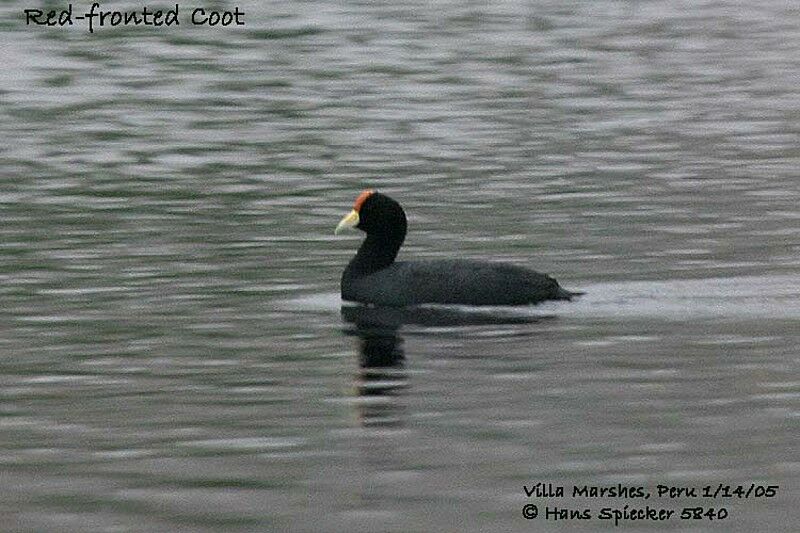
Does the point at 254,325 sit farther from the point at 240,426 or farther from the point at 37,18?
the point at 37,18

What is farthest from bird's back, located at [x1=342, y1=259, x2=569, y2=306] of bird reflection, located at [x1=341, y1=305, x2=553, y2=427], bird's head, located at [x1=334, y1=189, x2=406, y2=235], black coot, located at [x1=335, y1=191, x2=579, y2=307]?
bird's head, located at [x1=334, y1=189, x2=406, y2=235]

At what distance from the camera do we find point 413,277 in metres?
24.7

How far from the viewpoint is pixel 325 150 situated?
129 feet

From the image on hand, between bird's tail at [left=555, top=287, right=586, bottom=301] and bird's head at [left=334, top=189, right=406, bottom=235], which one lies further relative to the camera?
bird's head at [left=334, top=189, right=406, bottom=235]

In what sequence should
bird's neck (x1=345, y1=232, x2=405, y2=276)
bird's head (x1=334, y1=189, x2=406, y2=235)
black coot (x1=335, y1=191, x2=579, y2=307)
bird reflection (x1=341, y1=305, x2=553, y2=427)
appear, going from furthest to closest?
bird's head (x1=334, y1=189, x2=406, y2=235) → bird's neck (x1=345, y1=232, x2=405, y2=276) → black coot (x1=335, y1=191, x2=579, y2=307) → bird reflection (x1=341, y1=305, x2=553, y2=427)

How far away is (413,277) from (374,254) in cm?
86

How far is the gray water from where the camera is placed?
16.4 metres

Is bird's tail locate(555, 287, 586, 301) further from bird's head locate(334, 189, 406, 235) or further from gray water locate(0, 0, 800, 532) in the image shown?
bird's head locate(334, 189, 406, 235)

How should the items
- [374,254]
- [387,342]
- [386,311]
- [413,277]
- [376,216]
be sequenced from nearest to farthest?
[387,342] → [386,311] → [413,277] → [374,254] → [376,216]

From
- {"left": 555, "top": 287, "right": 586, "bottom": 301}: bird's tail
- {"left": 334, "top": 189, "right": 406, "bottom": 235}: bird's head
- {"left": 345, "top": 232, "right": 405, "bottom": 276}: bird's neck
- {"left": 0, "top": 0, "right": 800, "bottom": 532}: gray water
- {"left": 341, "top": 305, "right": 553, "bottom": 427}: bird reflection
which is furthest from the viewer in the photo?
{"left": 334, "top": 189, "right": 406, "bottom": 235}: bird's head

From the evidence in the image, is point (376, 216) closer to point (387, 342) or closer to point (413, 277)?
point (413, 277)

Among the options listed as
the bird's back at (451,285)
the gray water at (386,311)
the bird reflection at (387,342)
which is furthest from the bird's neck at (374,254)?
the bird reflection at (387,342)

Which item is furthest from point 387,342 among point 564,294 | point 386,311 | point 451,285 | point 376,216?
point 376,216

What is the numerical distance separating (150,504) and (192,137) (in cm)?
2603
